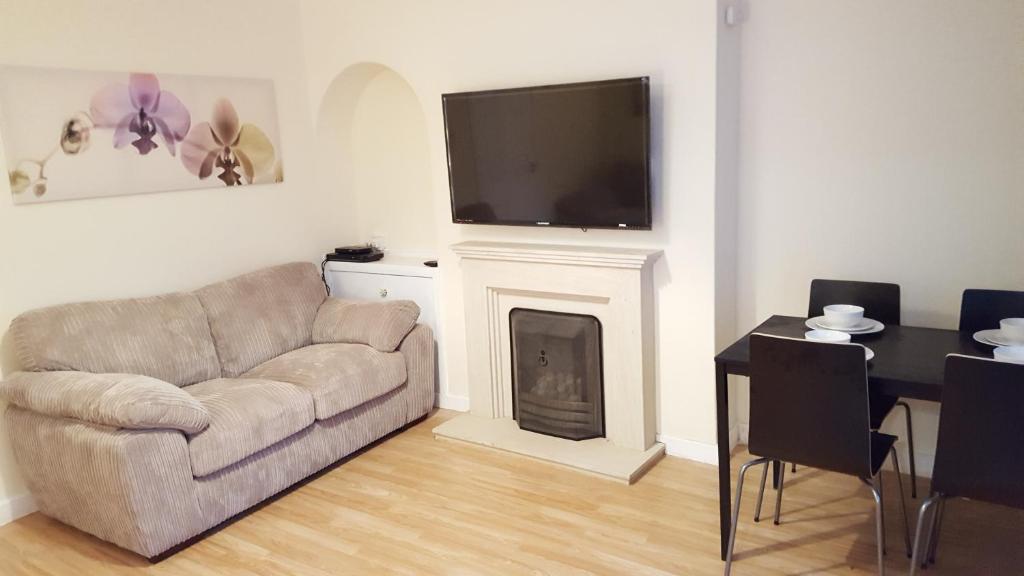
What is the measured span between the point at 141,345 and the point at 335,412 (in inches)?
37.6

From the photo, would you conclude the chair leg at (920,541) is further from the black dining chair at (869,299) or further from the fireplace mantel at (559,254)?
the fireplace mantel at (559,254)

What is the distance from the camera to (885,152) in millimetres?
3178

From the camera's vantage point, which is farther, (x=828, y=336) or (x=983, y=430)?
(x=828, y=336)

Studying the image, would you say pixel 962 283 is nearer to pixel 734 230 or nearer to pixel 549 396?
pixel 734 230

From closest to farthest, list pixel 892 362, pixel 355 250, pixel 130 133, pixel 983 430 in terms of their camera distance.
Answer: pixel 983 430 → pixel 892 362 → pixel 130 133 → pixel 355 250

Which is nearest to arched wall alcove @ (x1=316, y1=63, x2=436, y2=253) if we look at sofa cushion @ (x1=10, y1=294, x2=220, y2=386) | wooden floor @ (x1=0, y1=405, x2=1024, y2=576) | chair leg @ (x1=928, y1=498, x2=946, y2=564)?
sofa cushion @ (x1=10, y1=294, x2=220, y2=386)

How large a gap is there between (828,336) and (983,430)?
0.64m

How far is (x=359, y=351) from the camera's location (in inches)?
154

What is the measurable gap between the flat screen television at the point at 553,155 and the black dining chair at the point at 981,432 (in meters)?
1.58

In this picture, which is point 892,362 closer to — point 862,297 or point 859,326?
point 859,326

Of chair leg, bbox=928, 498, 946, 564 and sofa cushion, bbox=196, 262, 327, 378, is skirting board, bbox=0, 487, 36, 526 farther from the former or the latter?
chair leg, bbox=928, 498, 946, 564

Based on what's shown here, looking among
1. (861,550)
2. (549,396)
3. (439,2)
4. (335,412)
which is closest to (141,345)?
(335,412)

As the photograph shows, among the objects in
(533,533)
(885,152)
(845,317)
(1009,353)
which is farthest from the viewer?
(885,152)

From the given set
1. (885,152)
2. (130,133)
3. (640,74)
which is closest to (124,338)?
(130,133)
